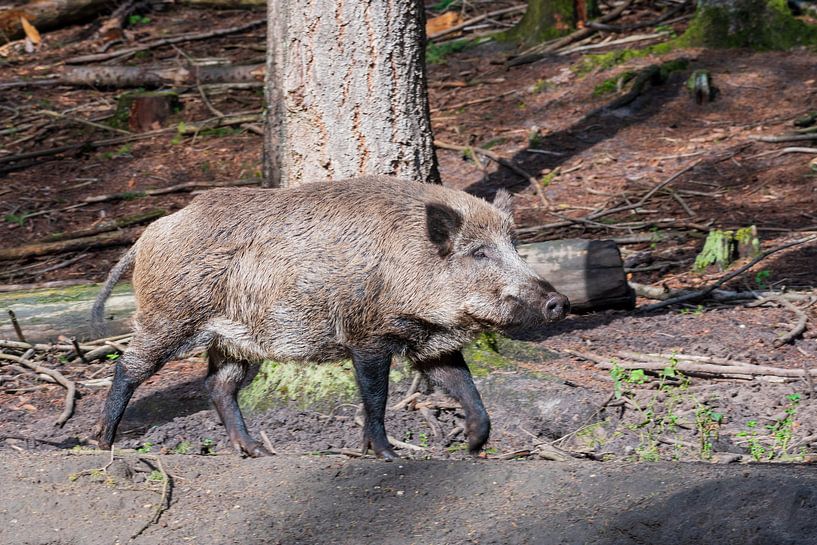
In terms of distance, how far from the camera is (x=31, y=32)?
1464 centimetres

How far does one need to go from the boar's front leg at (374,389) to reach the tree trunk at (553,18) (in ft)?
28.4

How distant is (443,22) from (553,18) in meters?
2.13

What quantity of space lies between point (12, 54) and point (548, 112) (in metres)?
8.14

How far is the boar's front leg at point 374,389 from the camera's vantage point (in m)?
4.77

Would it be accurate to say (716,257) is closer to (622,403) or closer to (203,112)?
(622,403)

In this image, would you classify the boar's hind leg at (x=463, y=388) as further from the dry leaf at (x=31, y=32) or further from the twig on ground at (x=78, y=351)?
the dry leaf at (x=31, y=32)

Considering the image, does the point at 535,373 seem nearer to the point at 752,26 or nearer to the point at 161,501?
the point at 161,501

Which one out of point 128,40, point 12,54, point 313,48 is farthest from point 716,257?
point 12,54

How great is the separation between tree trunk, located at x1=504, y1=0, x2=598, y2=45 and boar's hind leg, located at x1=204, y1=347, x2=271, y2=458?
8.38m

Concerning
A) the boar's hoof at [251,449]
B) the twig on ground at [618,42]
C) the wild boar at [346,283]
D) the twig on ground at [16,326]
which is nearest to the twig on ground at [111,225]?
the twig on ground at [16,326]

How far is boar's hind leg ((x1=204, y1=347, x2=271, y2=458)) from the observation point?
5.22 metres

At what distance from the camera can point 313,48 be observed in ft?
17.7

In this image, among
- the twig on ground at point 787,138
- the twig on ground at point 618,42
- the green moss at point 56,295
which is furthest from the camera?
the twig on ground at point 618,42

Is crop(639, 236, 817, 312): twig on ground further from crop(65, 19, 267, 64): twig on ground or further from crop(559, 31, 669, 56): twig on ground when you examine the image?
crop(65, 19, 267, 64): twig on ground
